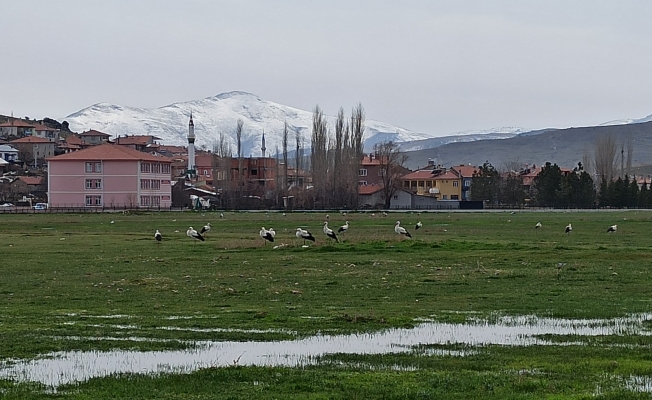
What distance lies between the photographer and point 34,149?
617 feet

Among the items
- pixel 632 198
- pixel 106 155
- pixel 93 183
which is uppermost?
pixel 106 155

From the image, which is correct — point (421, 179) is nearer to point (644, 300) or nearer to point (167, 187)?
point (167, 187)

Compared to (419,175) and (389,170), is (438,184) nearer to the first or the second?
(419,175)

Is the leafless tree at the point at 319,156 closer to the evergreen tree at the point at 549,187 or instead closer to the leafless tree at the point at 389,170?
the leafless tree at the point at 389,170

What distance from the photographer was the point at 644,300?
68.5 ft

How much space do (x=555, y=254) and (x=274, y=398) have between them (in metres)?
26.8

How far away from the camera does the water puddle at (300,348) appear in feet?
41.1

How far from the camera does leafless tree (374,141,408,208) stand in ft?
425

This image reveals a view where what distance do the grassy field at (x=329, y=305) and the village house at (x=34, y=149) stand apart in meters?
148

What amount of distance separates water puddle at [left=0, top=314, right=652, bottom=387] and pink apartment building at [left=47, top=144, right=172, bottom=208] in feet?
366

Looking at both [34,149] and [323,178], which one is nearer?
[323,178]

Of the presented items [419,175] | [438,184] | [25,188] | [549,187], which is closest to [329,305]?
[549,187]

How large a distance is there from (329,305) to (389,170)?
110326 mm

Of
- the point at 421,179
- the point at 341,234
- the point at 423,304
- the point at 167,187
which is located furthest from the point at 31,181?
the point at 423,304
